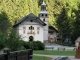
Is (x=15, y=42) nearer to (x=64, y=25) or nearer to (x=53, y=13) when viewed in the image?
(x=64, y=25)

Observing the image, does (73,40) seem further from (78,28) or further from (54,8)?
(54,8)

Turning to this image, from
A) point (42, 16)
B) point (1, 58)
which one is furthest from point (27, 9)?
point (1, 58)

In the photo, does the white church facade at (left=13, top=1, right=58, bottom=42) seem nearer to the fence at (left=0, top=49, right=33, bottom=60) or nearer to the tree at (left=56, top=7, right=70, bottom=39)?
the tree at (left=56, top=7, right=70, bottom=39)

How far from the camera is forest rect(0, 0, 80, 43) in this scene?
83812 millimetres

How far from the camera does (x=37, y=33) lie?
95.1 m

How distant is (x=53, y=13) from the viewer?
13538cm

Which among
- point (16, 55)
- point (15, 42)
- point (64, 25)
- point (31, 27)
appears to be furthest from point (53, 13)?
point (16, 55)

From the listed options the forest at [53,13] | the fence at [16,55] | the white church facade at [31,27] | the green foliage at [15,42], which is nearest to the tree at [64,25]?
the forest at [53,13]

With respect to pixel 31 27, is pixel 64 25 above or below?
above

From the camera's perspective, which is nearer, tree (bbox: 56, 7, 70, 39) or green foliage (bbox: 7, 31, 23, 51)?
green foliage (bbox: 7, 31, 23, 51)

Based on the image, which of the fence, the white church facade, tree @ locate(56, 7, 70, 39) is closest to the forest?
tree @ locate(56, 7, 70, 39)

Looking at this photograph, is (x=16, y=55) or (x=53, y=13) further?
(x=53, y=13)

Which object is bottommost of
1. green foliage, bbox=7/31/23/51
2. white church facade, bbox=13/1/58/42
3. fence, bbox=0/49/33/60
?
fence, bbox=0/49/33/60

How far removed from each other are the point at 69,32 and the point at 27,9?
35354 millimetres
